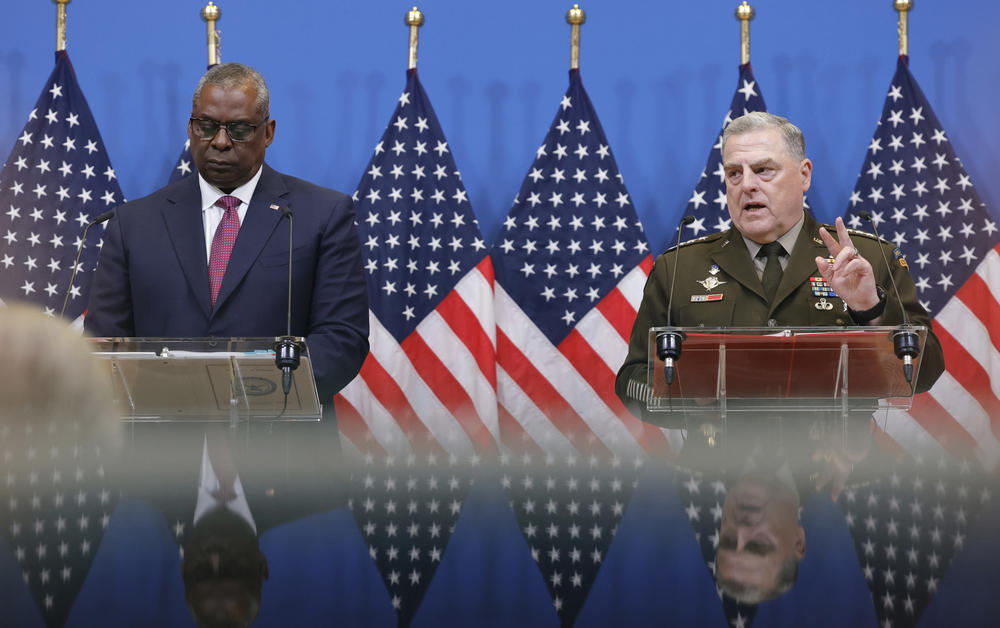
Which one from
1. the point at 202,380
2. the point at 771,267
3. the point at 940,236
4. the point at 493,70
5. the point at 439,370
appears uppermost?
the point at 493,70

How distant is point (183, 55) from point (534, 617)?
A: 410cm

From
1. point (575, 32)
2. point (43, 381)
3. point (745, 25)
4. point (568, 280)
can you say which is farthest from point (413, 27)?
point (43, 381)

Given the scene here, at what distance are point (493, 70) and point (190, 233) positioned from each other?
223 centimetres

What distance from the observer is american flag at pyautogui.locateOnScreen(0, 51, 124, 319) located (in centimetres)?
398

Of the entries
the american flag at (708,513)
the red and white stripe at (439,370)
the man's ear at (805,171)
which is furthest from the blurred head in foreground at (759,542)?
the red and white stripe at (439,370)

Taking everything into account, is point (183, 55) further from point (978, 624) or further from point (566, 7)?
point (978, 624)

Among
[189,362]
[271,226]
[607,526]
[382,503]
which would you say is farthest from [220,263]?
[607,526]

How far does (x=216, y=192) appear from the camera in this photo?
8.44 feet

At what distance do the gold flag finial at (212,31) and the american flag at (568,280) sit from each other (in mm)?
1393

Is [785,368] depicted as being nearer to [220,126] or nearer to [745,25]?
[220,126]

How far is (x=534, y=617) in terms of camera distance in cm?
79

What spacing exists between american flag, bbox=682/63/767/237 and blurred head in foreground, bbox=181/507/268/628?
10.5ft

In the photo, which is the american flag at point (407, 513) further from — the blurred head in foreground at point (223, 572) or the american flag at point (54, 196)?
the american flag at point (54, 196)

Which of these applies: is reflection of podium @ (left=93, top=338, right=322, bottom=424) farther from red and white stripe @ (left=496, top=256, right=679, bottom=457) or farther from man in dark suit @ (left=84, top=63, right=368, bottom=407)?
red and white stripe @ (left=496, top=256, right=679, bottom=457)
